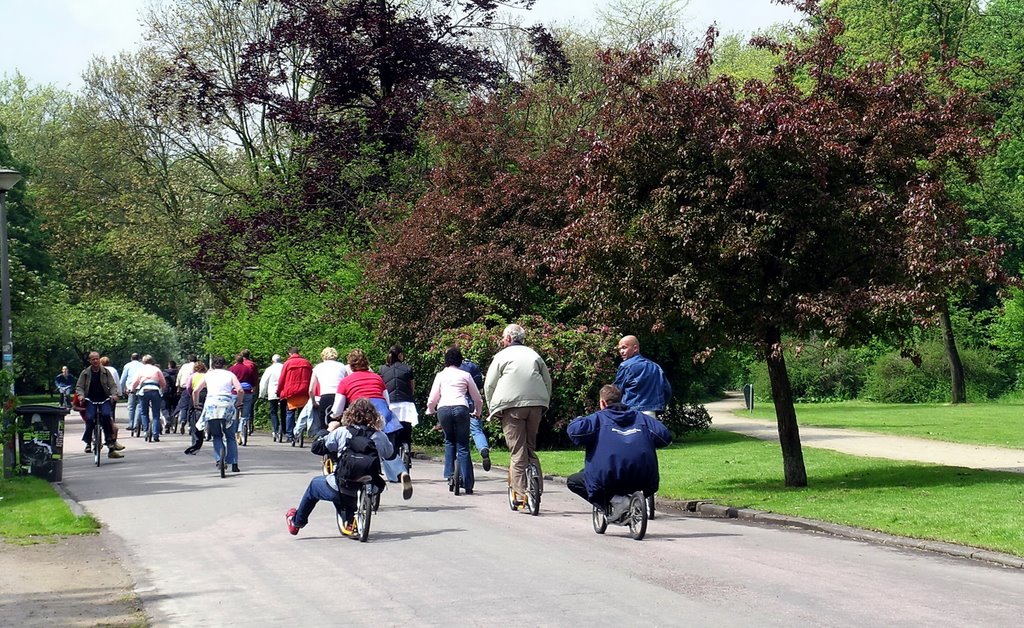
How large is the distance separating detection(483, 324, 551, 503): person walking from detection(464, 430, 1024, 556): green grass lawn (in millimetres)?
2455

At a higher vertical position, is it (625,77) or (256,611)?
(625,77)

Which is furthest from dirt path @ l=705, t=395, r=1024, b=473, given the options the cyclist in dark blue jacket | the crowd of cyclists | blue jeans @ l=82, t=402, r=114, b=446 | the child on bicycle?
blue jeans @ l=82, t=402, r=114, b=446

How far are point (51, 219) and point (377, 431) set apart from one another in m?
47.1

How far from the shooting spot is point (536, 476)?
14.5m

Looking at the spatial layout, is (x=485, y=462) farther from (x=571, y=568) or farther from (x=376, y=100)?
(x=376, y=100)

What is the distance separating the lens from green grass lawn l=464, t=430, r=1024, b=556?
507 inches

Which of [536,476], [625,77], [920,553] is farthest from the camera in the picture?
[625,77]

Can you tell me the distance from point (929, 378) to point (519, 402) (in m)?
39.2

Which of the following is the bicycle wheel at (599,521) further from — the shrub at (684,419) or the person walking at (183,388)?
the person walking at (183,388)

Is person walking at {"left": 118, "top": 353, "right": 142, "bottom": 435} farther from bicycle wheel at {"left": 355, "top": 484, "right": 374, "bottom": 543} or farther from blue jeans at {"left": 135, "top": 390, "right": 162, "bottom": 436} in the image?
bicycle wheel at {"left": 355, "top": 484, "right": 374, "bottom": 543}

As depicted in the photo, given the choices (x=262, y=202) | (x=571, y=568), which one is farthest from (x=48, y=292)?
(x=571, y=568)

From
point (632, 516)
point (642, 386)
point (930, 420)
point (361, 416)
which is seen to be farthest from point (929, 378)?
point (361, 416)

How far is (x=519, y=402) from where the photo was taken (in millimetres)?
14633

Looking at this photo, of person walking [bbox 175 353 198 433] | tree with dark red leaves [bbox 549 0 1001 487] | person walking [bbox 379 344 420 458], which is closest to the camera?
tree with dark red leaves [bbox 549 0 1001 487]
